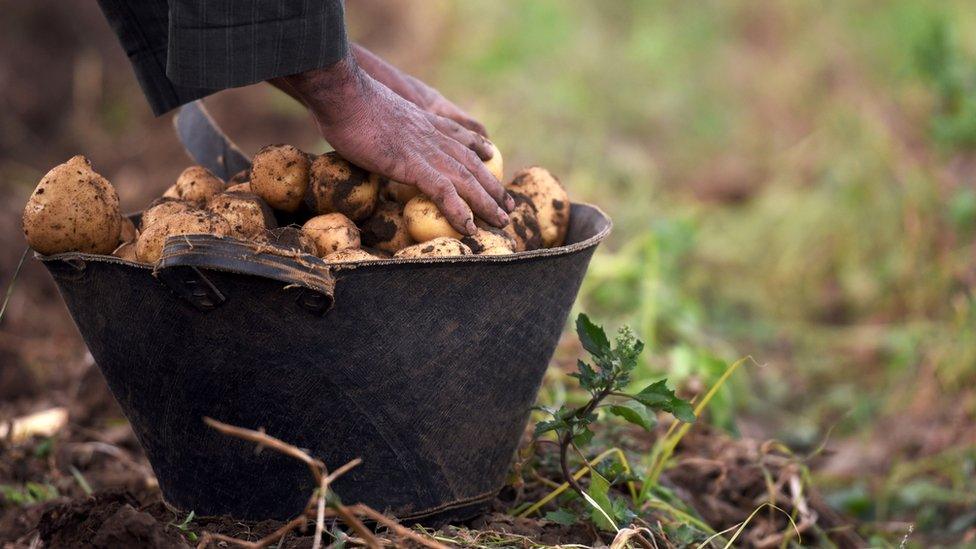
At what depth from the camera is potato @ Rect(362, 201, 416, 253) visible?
2074 mm

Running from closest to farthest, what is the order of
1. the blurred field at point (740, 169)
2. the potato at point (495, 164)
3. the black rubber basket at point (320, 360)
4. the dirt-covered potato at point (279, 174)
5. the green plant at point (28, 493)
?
the black rubber basket at point (320, 360)
the dirt-covered potato at point (279, 174)
the potato at point (495, 164)
the green plant at point (28, 493)
the blurred field at point (740, 169)

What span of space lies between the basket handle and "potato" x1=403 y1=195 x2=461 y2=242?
0.33 m

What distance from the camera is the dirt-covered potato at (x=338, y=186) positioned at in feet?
6.55

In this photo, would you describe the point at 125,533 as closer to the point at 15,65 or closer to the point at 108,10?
the point at 108,10

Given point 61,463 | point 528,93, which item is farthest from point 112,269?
point 528,93

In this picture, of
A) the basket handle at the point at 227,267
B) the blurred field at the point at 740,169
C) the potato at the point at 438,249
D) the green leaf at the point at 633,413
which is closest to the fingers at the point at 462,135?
the potato at the point at 438,249

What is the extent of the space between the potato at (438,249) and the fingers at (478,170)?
0.19 m

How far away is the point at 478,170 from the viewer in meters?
2.02

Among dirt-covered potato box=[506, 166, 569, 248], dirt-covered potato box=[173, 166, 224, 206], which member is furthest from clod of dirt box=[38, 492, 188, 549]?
dirt-covered potato box=[506, 166, 569, 248]

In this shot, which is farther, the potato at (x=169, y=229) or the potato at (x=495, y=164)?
the potato at (x=495, y=164)

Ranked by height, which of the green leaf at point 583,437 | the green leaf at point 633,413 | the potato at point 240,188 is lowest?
the green leaf at point 583,437

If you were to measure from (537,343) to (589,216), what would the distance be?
0.39m

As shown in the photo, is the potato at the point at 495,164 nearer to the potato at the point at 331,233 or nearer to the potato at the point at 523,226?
the potato at the point at 523,226

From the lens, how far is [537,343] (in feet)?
6.61
